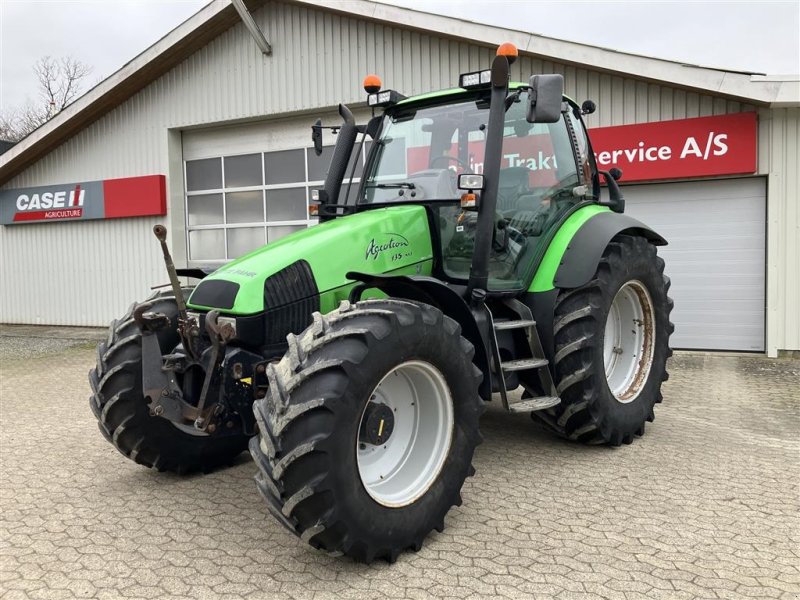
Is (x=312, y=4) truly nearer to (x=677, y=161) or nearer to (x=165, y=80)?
(x=165, y=80)

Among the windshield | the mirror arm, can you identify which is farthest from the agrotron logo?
the mirror arm

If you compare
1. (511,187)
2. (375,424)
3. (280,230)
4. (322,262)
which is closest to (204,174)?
(280,230)

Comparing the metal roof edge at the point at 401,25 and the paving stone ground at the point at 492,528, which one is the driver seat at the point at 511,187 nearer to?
the paving stone ground at the point at 492,528

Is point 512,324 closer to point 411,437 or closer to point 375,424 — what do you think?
point 411,437

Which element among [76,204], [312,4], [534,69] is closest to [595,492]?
[534,69]

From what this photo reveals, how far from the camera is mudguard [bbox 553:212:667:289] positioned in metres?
4.46

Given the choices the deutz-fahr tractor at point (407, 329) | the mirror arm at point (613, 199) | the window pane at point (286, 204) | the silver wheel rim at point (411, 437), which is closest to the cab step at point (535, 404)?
the deutz-fahr tractor at point (407, 329)

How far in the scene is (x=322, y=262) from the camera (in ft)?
12.1

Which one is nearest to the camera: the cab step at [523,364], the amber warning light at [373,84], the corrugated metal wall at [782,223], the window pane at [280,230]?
the cab step at [523,364]

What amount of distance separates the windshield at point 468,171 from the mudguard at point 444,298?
1.67ft

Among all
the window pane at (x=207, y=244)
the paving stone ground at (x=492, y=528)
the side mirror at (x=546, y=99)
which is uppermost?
the side mirror at (x=546, y=99)

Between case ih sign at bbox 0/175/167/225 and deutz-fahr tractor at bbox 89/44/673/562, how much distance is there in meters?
9.26

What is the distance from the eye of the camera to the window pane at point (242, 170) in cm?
1277

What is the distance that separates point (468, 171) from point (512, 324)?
1039 mm
